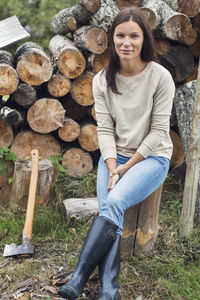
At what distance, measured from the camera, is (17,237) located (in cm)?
304

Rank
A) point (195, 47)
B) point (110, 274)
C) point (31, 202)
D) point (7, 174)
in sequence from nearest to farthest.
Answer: point (110, 274)
point (31, 202)
point (7, 174)
point (195, 47)

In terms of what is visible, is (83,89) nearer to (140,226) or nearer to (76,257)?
(140,226)

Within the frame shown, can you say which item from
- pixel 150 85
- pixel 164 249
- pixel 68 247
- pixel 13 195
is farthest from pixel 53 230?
pixel 150 85

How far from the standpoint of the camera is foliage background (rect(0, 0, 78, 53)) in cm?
728

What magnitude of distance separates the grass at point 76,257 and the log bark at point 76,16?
1744 mm

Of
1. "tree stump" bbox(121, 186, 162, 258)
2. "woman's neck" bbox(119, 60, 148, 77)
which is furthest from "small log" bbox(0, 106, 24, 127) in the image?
"tree stump" bbox(121, 186, 162, 258)

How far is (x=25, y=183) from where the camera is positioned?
3.52 m

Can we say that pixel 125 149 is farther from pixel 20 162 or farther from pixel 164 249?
pixel 20 162

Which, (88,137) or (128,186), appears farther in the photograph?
(88,137)

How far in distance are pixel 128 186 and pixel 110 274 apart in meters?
0.55

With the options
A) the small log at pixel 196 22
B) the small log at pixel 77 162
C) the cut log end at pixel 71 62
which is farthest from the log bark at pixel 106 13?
the small log at pixel 77 162

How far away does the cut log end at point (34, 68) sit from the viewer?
357cm

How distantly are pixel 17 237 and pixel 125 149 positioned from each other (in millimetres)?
1146

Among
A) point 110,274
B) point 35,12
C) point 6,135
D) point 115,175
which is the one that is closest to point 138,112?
point 115,175
